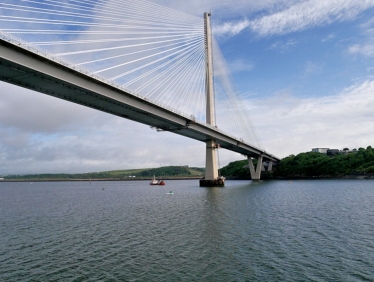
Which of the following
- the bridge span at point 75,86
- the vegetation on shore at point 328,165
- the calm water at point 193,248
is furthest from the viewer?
the vegetation on shore at point 328,165

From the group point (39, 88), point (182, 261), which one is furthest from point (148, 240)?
point (39, 88)

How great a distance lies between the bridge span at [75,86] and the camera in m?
27.1

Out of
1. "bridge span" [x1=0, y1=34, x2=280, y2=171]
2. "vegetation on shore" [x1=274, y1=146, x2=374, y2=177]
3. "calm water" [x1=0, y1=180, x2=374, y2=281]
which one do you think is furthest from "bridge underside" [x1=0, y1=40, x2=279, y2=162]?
"vegetation on shore" [x1=274, y1=146, x2=374, y2=177]

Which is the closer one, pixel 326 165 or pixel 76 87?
pixel 76 87

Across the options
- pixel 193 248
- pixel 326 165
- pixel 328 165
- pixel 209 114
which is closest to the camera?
pixel 193 248

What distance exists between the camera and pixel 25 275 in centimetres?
1246

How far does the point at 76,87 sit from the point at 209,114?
1390 inches

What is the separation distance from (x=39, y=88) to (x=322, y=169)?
10922 centimetres

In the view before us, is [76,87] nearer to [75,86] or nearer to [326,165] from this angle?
[75,86]

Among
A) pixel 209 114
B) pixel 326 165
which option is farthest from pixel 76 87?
pixel 326 165

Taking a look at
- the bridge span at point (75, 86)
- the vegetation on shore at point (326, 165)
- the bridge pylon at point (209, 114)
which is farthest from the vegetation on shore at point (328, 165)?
the bridge span at point (75, 86)

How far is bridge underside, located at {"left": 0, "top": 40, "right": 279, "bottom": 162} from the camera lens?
2731cm

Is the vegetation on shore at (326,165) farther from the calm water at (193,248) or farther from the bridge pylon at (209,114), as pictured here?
the calm water at (193,248)

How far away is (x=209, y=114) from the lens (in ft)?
212
